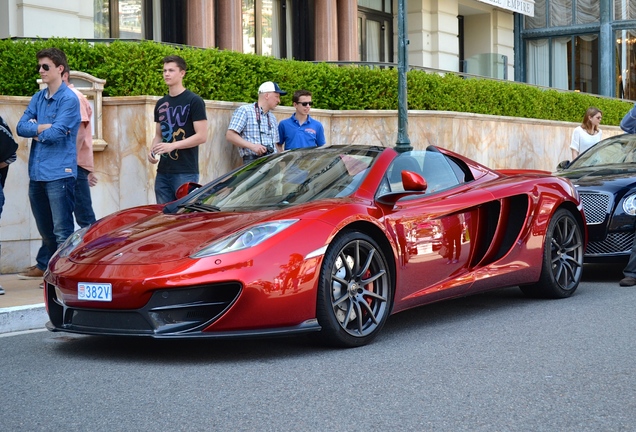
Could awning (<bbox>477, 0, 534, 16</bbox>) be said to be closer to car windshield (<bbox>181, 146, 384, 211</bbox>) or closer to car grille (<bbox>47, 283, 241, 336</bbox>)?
car windshield (<bbox>181, 146, 384, 211</bbox>)

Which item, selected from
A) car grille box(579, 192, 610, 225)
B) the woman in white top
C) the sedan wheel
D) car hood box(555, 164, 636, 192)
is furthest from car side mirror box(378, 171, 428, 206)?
the woman in white top

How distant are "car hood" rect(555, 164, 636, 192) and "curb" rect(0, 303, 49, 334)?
5111mm

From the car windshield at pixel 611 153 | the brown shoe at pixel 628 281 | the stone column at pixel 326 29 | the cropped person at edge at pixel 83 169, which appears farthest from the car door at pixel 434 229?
the stone column at pixel 326 29

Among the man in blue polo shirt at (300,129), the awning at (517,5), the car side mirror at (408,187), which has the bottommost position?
the car side mirror at (408,187)

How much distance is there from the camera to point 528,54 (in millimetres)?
29578

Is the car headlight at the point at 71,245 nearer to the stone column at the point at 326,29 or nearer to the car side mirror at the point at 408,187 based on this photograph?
the car side mirror at the point at 408,187

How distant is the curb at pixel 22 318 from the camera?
6.93 metres

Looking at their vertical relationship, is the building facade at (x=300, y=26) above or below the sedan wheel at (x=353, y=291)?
above

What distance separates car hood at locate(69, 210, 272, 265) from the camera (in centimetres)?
552

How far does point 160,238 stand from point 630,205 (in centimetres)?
499

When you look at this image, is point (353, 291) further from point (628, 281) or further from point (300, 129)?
point (300, 129)

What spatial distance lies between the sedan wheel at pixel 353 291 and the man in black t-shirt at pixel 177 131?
3446 mm

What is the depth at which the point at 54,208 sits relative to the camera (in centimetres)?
827

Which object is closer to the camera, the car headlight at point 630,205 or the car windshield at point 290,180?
the car windshield at point 290,180
